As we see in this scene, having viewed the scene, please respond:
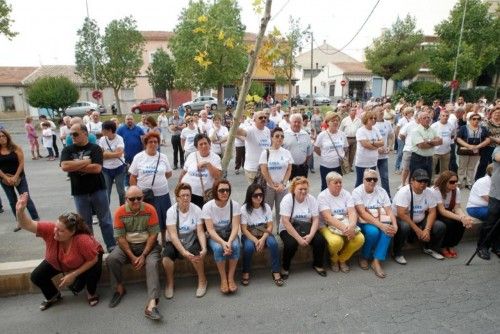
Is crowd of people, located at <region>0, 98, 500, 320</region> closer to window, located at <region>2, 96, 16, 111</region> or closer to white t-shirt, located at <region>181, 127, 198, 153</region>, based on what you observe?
white t-shirt, located at <region>181, 127, 198, 153</region>

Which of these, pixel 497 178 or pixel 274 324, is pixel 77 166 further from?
pixel 497 178

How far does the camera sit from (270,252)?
414 centimetres

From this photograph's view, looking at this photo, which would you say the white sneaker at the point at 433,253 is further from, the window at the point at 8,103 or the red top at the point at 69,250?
the window at the point at 8,103

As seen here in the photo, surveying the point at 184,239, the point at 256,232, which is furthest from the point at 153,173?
the point at 256,232

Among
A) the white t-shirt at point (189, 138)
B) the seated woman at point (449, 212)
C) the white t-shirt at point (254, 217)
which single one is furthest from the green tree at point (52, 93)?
A: the seated woman at point (449, 212)

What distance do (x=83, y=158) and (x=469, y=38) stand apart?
111ft

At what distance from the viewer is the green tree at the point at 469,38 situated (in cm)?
2742

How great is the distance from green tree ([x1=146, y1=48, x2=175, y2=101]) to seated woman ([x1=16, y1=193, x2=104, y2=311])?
32.6 metres

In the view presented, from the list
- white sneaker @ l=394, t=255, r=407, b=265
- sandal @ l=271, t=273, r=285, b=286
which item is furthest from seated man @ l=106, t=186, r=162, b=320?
white sneaker @ l=394, t=255, r=407, b=265

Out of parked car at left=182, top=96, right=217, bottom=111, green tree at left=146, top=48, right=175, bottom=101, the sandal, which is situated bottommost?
the sandal

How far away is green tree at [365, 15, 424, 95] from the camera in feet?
97.5

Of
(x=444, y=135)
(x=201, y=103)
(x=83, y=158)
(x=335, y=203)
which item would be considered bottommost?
(x=335, y=203)

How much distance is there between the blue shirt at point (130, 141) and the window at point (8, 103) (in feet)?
123

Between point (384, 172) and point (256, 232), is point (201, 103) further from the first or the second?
point (256, 232)
